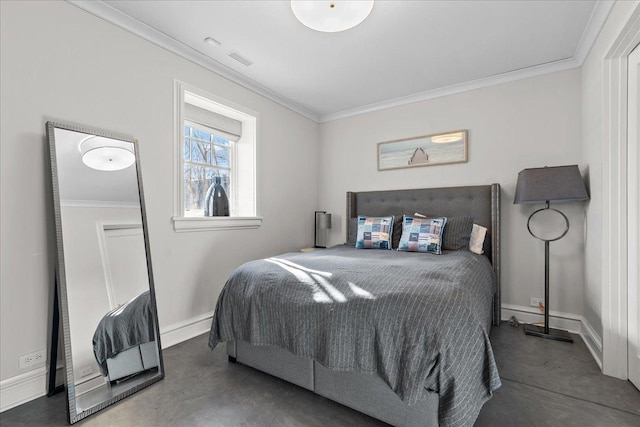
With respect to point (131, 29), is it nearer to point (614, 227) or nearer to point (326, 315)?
point (326, 315)

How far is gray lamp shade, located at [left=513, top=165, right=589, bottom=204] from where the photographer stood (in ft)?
7.97

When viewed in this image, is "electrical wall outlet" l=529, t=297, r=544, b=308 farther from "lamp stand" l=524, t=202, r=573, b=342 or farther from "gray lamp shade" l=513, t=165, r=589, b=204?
"gray lamp shade" l=513, t=165, r=589, b=204

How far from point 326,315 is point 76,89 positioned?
7.27ft

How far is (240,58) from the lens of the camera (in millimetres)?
2830

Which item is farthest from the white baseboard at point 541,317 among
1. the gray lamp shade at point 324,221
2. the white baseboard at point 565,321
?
the gray lamp shade at point 324,221

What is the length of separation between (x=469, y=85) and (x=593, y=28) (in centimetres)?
112

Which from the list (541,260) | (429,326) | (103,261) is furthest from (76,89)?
(541,260)

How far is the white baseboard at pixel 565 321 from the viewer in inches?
91.4

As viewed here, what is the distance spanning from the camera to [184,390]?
6.19 feet

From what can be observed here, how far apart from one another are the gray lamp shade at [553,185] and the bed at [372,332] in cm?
87

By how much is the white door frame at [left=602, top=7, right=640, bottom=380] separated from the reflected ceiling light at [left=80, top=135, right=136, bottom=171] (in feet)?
11.1

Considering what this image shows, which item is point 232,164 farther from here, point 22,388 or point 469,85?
point 469,85

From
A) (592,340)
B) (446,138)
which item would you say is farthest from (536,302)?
(446,138)

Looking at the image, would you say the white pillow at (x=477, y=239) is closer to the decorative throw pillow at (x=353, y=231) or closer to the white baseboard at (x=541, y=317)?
the white baseboard at (x=541, y=317)
